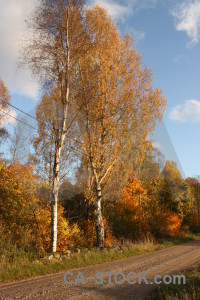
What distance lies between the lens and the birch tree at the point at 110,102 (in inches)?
577

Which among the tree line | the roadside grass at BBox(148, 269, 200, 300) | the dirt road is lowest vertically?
the dirt road

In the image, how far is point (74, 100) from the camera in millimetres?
12984

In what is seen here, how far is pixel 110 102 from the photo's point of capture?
15.0m

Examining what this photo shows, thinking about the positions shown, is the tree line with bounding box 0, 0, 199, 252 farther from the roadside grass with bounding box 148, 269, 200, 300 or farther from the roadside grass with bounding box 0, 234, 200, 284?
the roadside grass with bounding box 148, 269, 200, 300

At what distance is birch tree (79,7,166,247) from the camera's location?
14.6 m

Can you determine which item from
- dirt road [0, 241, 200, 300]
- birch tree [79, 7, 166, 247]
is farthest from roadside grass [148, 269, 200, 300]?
birch tree [79, 7, 166, 247]

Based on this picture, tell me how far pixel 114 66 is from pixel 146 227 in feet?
45.4

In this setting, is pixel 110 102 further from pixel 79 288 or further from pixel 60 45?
pixel 79 288

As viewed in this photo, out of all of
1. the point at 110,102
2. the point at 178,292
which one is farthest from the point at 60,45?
the point at 178,292

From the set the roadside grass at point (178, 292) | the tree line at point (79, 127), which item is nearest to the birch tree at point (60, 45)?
the tree line at point (79, 127)

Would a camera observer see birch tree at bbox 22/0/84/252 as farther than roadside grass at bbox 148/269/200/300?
Yes

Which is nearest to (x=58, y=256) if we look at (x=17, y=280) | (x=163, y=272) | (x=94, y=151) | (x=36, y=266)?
(x=36, y=266)

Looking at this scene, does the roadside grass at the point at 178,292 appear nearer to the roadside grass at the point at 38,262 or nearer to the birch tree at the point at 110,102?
the roadside grass at the point at 38,262

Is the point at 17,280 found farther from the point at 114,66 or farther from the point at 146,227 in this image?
the point at 146,227
